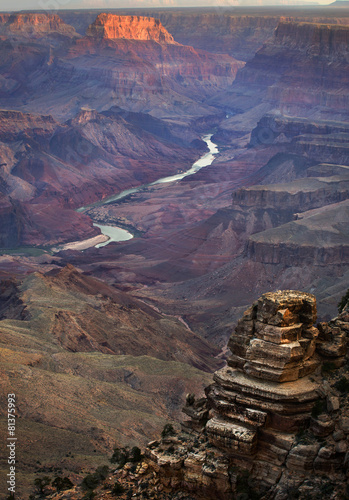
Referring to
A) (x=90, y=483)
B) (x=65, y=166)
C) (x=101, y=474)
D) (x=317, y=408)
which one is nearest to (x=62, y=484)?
(x=101, y=474)

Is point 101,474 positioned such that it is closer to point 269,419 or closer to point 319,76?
point 269,419

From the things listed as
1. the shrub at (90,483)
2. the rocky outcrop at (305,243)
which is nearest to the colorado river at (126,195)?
the rocky outcrop at (305,243)

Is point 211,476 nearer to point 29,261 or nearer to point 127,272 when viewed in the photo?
point 127,272

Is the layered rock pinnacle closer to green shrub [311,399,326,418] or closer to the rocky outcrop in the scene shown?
green shrub [311,399,326,418]

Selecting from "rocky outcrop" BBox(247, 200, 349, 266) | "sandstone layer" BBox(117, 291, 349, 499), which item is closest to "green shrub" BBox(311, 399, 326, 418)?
"sandstone layer" BBox(117, 291, 349, 499)

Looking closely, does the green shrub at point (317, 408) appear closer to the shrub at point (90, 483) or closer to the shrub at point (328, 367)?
the shrub at point (328, 367)

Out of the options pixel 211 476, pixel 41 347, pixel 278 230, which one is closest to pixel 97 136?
pixel 278 230
